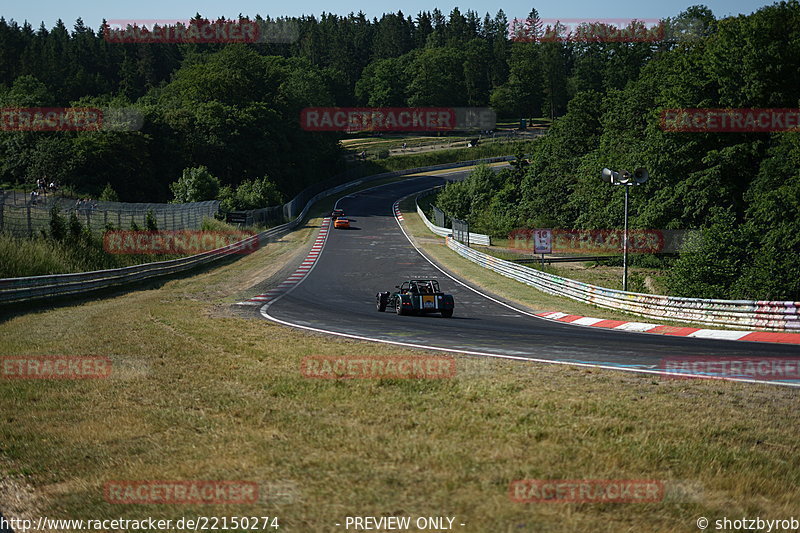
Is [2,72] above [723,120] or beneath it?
above

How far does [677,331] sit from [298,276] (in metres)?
23.4

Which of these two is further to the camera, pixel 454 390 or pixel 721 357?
pixel 721 357

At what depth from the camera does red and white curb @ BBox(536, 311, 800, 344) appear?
18156 mm

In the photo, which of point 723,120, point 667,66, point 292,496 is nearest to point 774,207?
point 723,120

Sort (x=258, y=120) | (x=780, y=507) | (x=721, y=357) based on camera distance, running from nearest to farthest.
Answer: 1. (x=780, y=507)
2. (x=721, y=357)
3. (x=258, y=120)

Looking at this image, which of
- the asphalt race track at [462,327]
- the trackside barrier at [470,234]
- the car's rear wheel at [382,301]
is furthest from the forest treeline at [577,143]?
the car's rear wheel at [382,301]

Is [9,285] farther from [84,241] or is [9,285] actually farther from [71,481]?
[71,481]

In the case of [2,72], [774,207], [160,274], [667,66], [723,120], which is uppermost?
[2,72]

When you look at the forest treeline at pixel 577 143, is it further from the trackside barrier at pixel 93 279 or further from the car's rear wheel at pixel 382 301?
the trackside barrier at pixel 93 279

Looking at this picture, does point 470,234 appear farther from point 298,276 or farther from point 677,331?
point 677,331

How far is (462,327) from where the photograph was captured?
2017 centimetres

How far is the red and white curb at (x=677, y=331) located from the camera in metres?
18.2

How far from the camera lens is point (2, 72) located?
13188 centimetres

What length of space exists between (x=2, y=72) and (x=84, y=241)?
399 feet
